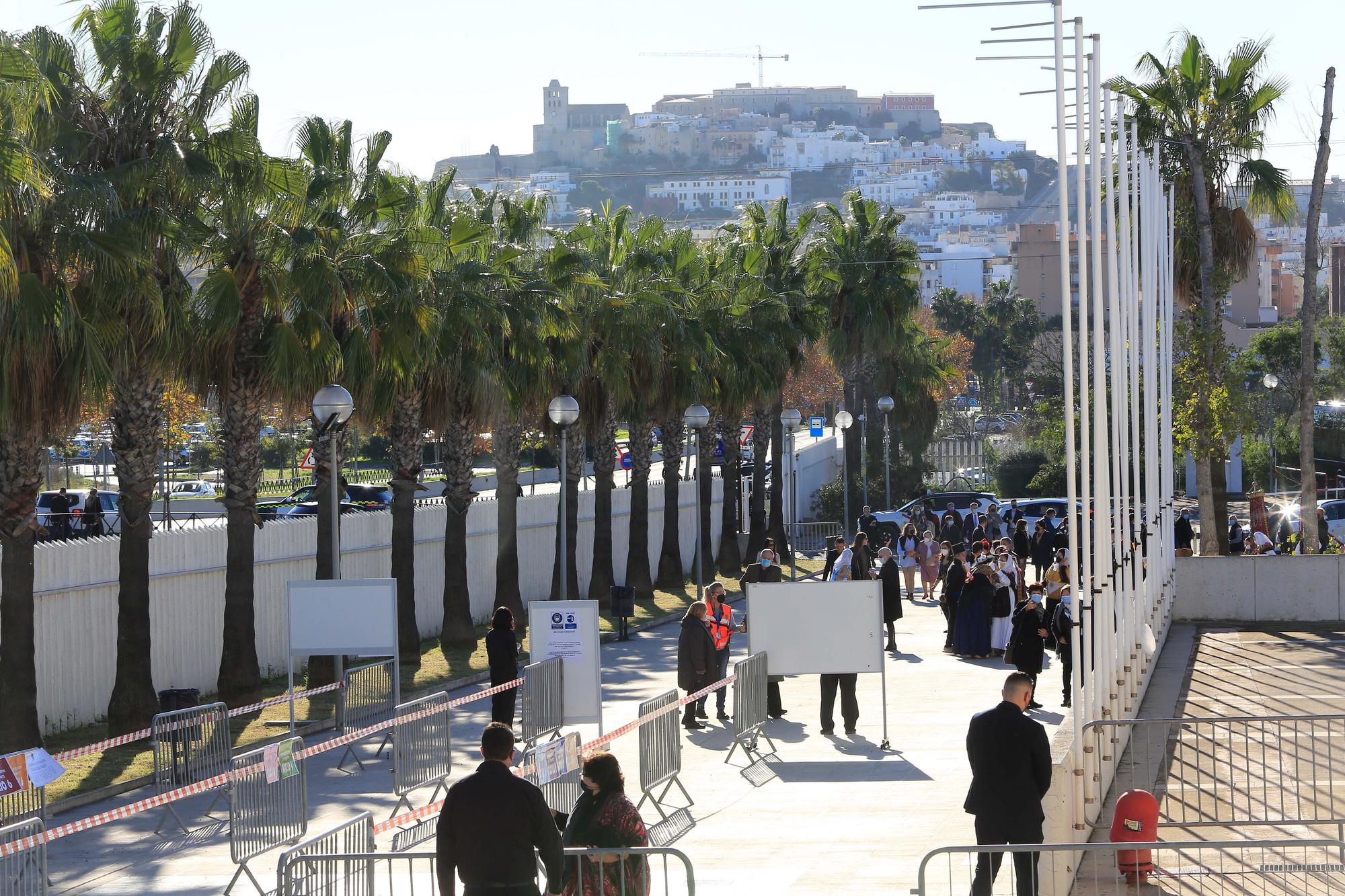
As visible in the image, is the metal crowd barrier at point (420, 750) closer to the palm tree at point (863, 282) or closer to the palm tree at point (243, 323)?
the palm tree at point (243, 323)

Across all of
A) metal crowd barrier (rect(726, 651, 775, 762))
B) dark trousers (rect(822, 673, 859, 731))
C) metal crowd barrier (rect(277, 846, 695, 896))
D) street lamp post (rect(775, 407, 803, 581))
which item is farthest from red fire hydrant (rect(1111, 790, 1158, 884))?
street lamp post (rect(775, 407, 803, 581))

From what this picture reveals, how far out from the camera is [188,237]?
1931 cm

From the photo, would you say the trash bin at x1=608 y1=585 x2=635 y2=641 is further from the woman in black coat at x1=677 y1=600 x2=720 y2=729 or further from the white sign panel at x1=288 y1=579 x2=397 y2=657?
the white sign panel at x1=288 y1=579 x2=397 y2=657

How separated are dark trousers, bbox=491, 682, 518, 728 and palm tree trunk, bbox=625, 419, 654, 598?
18.1 meters

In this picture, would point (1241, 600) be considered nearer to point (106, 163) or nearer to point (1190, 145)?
point (1190, 145)

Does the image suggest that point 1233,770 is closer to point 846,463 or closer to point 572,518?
point 572,518

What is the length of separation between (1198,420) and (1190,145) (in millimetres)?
5705

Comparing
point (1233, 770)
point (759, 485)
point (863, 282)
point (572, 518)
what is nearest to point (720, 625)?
point (1233, 770)

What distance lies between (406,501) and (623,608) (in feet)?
17.6

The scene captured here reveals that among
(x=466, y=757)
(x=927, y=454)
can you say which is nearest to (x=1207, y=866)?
(x=466, y=757)

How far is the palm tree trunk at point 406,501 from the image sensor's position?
85.7ft

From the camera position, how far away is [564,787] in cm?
1246

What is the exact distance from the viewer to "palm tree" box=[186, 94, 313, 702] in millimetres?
19812

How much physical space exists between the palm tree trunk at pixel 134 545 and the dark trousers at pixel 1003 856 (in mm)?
12571
